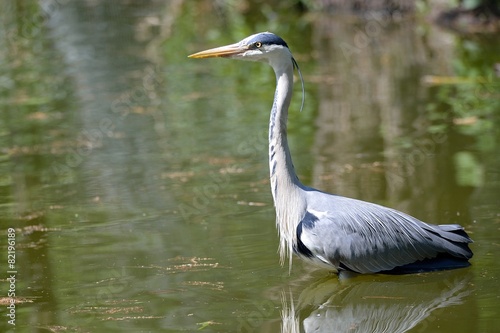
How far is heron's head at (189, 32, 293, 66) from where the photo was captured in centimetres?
621

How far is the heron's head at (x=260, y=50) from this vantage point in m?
6.21

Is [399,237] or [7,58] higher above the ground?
[7,58]

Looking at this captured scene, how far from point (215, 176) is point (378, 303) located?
337 centimetres

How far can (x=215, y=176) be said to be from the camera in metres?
8.87

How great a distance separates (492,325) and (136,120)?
22.5 ft

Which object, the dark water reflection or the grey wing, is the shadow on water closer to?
the dark water reflection

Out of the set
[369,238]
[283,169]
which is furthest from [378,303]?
[283,169]

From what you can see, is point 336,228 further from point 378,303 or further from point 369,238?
point 378,303

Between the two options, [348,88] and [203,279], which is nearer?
[203,279]

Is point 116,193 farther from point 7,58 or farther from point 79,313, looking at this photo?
point 7,58

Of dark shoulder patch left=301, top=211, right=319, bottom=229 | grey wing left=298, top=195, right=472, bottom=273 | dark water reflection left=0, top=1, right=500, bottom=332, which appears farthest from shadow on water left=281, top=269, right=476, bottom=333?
dark shoulder patch left=301, top=211, right=319, bottom=229

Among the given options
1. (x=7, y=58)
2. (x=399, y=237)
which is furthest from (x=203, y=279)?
(x=7, y=58)

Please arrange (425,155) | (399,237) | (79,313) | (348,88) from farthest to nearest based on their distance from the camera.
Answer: (348,88)
(425,155)
(399,237)
(79,313)

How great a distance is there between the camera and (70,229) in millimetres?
7480
